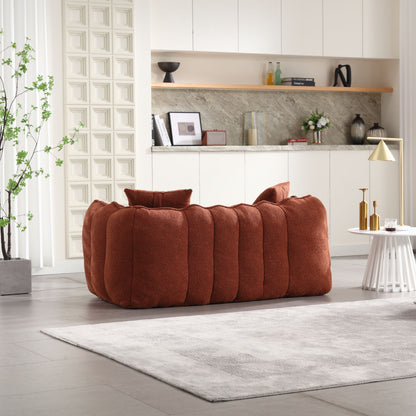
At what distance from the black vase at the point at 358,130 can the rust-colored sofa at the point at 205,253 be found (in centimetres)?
313

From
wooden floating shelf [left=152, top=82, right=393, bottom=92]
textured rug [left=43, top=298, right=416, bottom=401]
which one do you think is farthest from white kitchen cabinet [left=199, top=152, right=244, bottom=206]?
textured rug [left=43, top=298, right=416, bottom=401]

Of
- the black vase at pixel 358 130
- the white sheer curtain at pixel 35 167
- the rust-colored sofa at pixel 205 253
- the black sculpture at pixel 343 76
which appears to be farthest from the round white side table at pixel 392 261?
the black sculpture at pixel 343 76

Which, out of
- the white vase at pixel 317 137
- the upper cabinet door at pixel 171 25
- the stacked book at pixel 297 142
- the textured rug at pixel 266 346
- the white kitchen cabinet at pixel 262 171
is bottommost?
the textured rug at pixel 266 346

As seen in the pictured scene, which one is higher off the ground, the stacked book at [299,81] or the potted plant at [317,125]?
the stacked book at [299,81]

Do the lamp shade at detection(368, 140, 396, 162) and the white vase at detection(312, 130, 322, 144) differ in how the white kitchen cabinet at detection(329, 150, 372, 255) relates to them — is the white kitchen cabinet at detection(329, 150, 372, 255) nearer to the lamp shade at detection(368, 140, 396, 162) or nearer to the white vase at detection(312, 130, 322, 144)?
the white vase at detection(312, 130, 322, 144)

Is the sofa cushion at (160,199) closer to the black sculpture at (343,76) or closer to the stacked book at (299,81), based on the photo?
the stacked book at (299,81)

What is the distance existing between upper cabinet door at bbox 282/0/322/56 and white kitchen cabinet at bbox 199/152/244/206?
3.94 ft

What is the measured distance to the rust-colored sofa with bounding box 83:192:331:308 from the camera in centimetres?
502

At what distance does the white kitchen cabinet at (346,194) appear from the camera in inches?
319

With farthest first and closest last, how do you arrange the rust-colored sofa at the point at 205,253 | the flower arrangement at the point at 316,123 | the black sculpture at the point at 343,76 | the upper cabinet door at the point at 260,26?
the black sculpture at the point at 343,76 < the flower arrangement at the point at 316,123 < the upper cabinet door at the point at 260,26 < the rust-colored sofa at the point at 205,253

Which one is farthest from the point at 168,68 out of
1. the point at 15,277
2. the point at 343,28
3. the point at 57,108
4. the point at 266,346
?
the point at 266,346

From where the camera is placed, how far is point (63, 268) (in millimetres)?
6953

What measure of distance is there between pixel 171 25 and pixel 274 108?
1.45m

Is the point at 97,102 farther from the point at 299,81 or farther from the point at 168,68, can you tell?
the point at 299,81
